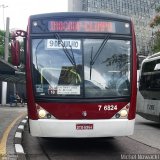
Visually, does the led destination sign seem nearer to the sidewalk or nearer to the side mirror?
the side mirror

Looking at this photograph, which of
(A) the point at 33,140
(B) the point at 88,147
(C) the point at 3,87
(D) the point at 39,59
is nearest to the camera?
(D) the point at 39,59

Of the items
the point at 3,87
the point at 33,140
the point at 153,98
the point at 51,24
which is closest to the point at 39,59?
the point at 51,24

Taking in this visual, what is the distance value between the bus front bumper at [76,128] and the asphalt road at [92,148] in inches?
18.9

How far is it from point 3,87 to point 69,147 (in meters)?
27.9

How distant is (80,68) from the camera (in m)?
10.2

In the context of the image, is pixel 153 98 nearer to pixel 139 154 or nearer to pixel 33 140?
pixel 33 140

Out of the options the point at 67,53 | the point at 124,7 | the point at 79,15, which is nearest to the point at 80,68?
the point at 67,53

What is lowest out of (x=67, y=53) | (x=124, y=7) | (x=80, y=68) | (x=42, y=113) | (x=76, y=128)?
(x=76, y=128)

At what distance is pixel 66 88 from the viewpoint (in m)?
10.1

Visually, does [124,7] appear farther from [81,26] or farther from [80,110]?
[80,110]

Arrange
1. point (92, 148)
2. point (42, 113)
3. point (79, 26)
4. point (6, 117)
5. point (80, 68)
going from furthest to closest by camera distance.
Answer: point (6, 117), point (92, 148), point (79, 26), point (80, 68), point (42, 113)

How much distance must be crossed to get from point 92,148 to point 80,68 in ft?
7.10

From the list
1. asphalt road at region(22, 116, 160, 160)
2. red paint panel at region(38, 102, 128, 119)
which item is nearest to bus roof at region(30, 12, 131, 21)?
red paint panel at region(38, 102, 128, 119)

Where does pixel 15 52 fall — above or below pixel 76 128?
above
